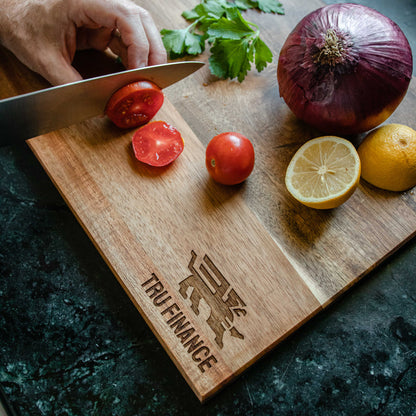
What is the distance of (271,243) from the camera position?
4.40ft

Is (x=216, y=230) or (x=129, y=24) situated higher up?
(x=129, y=24)

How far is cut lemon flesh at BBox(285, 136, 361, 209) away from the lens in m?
1.28

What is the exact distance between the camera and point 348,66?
1.24 meters

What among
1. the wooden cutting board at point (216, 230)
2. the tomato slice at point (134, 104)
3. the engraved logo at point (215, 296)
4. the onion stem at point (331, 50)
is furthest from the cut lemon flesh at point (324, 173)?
the tomato slice at point (134, 104)

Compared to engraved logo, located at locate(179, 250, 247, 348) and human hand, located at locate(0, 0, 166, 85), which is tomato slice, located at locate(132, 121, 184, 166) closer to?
human hand, located at locate(0, 0, 166, 85)

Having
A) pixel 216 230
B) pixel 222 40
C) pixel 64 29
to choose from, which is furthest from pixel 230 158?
pixel 64 29

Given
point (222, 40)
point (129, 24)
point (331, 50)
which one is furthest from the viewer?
point (222, 40)

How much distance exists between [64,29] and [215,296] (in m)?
1.04

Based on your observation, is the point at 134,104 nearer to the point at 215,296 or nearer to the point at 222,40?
the point at 222,40

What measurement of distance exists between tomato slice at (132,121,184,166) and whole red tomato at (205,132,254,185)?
5.1 inches

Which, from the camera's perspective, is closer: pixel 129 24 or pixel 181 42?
pixel 129 24

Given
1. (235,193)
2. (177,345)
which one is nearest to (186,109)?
(235,193)

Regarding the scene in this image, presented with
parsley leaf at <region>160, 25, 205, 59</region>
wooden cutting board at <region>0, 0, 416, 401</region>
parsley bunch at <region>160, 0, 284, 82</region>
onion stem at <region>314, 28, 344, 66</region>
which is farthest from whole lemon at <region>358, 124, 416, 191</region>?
parsley leaf at <region>160, 25, 205, 59</region>

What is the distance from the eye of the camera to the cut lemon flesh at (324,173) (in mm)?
1279
